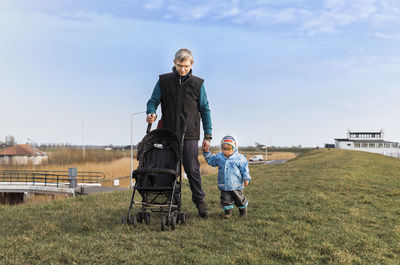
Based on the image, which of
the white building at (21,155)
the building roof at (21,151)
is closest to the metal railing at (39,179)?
the white building at (21,155)

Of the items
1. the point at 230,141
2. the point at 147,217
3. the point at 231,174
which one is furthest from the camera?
the point at 230,141

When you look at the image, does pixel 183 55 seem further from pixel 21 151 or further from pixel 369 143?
pixel 369 143

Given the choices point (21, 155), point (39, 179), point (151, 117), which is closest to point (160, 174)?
point (151, 117)

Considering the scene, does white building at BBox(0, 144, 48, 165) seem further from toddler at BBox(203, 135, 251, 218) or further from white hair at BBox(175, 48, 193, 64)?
white hair at BBox(175, 48, 193, 64)

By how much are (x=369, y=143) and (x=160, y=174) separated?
8949 centimetres

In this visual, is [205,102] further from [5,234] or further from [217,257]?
[5,234]

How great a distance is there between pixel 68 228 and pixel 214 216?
2421mm

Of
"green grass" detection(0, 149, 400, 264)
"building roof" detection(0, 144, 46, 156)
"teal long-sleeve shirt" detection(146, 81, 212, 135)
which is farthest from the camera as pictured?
"building roof" detection(0, 144, 46, 156)

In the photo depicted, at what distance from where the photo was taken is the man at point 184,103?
17.7 ft

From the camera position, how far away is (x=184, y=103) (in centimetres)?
540

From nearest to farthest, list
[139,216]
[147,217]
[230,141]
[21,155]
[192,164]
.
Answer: [147,217] < [139,216] < [192,164] < [230,141] < [21,155]

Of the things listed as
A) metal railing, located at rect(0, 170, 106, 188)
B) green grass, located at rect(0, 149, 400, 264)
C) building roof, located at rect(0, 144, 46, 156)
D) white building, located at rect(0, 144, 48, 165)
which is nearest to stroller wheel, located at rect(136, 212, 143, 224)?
green grass, located at rect(0, 149, 400, 264)

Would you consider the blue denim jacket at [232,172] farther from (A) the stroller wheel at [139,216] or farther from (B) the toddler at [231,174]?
(A) the stroller wheel at [139,216]

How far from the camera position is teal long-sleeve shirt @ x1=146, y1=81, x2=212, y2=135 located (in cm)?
553
